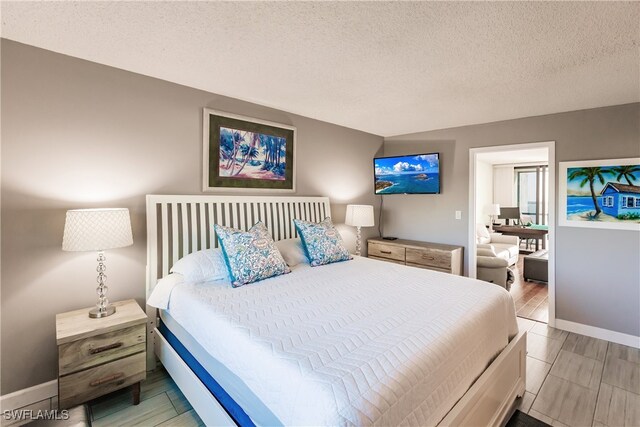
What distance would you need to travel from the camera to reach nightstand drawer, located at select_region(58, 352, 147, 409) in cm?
179

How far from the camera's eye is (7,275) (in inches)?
76.1

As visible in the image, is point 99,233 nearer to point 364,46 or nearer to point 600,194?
point 364,46

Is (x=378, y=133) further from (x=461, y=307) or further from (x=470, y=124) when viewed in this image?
(x=461, y=307)

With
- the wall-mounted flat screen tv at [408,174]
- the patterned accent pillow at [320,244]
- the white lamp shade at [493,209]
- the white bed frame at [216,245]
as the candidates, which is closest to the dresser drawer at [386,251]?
the wall-mounted flat screen tv at [408,174]

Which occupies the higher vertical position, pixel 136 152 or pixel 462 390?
pixel 136 152

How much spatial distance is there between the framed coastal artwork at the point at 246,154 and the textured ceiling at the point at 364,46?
0.31 meters

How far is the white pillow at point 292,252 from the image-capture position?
2846 mm

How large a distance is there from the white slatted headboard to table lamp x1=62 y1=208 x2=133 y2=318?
0.38 meters

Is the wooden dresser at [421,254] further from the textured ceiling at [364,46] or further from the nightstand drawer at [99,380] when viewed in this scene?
the nightstand drawer at [99,380]

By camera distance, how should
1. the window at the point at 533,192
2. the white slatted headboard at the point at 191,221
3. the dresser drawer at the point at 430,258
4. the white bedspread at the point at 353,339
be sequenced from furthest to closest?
the window at the point at 533,192, the dresser drawer at the point at 430,258, the white slatted headboard at the point at 191,221, the white bedspread at the point at 353,339

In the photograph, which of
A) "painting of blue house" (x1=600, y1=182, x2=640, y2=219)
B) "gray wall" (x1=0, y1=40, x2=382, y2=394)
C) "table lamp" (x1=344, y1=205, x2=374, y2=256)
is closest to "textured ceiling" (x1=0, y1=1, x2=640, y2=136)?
"gray wall" (x1=0, y1=40, x2=382, y2=394)

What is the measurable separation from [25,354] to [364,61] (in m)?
3.11

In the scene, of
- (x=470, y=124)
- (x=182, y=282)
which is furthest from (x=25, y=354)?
(x=470, y=124)

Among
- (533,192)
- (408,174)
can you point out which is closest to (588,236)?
(408,174)
